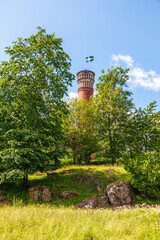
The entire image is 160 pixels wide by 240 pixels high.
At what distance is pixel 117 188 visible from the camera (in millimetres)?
10352

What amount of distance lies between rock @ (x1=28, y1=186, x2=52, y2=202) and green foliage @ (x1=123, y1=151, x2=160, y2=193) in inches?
236

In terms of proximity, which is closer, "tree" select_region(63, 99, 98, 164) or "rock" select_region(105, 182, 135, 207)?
"rock" select_region(105, 182, 135, 207)

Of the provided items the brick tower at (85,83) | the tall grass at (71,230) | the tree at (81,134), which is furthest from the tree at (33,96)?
the brick tower at (85,83)

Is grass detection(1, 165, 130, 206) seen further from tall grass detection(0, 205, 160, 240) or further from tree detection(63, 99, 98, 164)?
tree detection(63, 99, 98, 164)

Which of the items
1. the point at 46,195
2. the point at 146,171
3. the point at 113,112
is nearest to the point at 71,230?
the point at 46,195

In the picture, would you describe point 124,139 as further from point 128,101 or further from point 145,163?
point 145,163

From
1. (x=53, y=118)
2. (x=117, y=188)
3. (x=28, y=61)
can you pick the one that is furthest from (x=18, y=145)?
(x=117, y=188)

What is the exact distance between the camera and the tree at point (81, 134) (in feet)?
69.7

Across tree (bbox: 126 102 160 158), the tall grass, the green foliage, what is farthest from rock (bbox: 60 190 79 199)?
tree (bbox: 126 102 160 158)

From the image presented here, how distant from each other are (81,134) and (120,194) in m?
12.1

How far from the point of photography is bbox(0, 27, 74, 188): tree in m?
10.9

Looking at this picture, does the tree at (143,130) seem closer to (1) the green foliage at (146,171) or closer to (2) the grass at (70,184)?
(2) the grass at (70,184)

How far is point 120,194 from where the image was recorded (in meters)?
10.1

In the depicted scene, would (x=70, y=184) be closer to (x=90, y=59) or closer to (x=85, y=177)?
(x=85, y=177)
